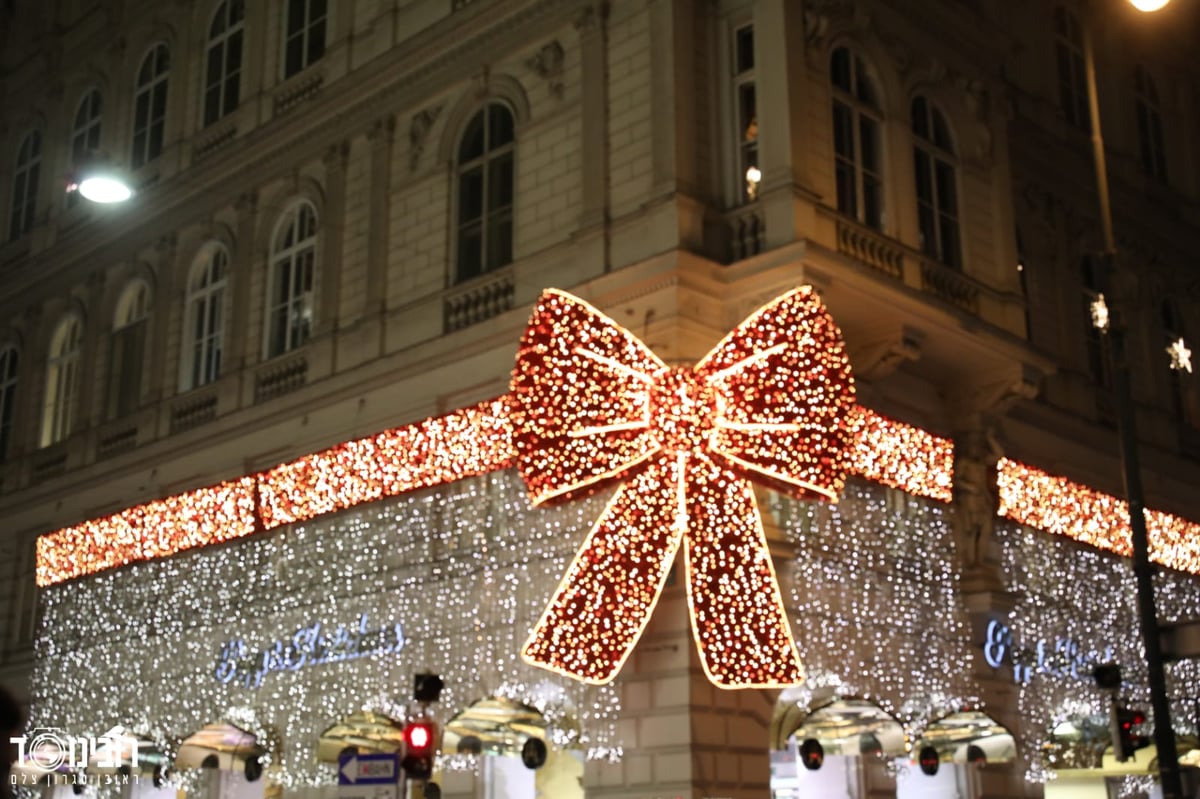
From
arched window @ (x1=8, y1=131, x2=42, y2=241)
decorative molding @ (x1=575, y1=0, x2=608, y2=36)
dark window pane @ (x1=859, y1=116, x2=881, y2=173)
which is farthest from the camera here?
arched window @ (x1=8, y1=131, x2=42, y2=241)

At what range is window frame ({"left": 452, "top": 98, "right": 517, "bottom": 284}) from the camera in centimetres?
1934

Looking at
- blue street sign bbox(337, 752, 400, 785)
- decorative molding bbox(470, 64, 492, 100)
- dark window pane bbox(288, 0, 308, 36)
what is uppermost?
dark window pane bbox(288, 0, 308, 36)

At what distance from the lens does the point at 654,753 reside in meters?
15.4

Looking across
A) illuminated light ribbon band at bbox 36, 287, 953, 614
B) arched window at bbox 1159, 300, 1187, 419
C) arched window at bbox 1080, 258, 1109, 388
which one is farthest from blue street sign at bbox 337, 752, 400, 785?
arched window at bbox 1159, 300, 1187, 419

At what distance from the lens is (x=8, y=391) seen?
2809 centimetres

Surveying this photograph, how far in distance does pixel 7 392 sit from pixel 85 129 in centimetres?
499

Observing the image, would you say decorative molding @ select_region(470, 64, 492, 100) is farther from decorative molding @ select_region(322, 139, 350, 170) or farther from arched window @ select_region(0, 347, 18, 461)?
arched window @ select_region(0, 347, 18, 461)

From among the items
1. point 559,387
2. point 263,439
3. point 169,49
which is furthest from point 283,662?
point 169,49

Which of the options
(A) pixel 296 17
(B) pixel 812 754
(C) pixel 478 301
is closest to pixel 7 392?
(A) pixel 296 17

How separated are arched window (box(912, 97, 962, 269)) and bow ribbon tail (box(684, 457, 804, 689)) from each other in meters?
5.24

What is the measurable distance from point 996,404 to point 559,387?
6109 millimetres

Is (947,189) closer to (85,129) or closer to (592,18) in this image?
(592,18)

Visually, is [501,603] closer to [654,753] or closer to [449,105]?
[654,753]

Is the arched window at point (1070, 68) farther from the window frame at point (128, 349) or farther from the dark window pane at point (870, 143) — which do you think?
the window frame at point (128, 349)
